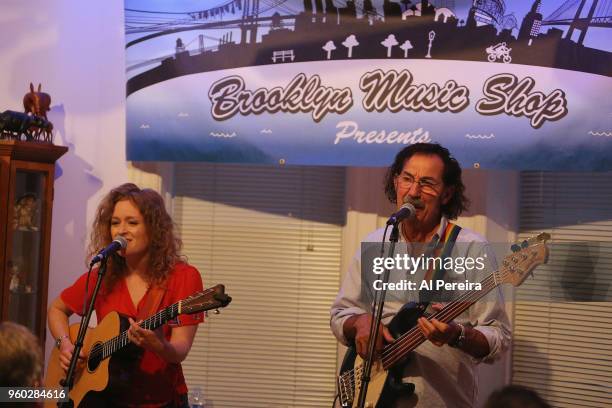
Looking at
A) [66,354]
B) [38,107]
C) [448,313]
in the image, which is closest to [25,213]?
[38,107]

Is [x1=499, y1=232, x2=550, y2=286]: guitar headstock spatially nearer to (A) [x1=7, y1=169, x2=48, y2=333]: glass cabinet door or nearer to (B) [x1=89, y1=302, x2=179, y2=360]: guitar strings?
(B) [x1=89, y1=302, x2=179, y2=360]: guitar strings

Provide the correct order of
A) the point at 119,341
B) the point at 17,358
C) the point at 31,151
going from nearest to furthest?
the point at 17,358 < the point at 119,341 < the point at 31,151

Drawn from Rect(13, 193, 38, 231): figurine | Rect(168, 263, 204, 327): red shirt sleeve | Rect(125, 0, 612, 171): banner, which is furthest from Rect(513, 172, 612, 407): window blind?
Rect(13, 193, 38, 231): figurine

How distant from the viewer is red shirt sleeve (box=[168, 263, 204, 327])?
11.1ft

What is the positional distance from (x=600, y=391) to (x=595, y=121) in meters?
1.42

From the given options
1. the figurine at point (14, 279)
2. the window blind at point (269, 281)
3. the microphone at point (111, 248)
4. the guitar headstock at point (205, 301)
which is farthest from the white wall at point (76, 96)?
the guitar headstock at point (205, 301)

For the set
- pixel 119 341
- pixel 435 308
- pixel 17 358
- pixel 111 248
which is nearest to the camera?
pixel 17 358

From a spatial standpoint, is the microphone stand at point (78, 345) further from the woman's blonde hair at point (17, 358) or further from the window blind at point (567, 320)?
the window blind at point (567, 320)

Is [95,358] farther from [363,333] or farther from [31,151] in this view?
[31,151]

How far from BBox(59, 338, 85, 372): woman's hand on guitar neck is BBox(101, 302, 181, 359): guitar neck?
18cm

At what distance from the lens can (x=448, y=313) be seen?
3072mm

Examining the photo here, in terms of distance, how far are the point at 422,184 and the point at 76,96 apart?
112 inches

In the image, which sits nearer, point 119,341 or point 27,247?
point 119,341

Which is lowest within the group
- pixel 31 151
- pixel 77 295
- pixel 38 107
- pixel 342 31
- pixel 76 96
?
pixel 77 295
